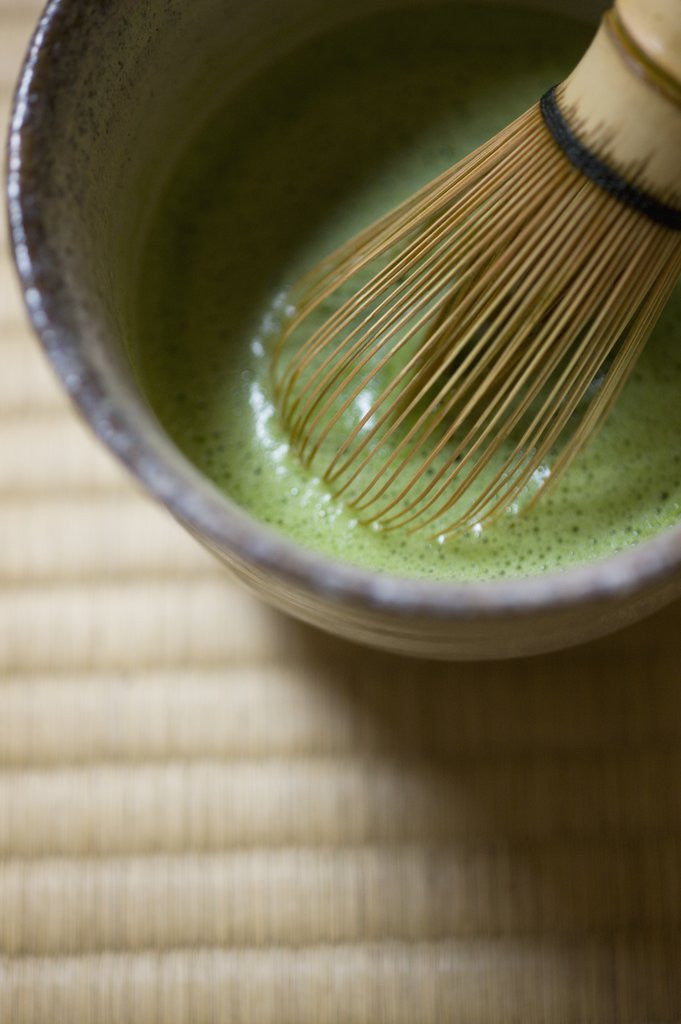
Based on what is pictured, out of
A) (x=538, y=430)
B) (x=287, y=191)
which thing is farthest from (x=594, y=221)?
(x=287, y=191)

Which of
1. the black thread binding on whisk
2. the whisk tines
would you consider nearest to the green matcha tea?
the whisk tines

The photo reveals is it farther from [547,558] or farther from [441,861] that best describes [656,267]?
[441,861]

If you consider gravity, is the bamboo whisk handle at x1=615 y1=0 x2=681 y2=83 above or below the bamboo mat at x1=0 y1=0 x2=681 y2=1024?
above

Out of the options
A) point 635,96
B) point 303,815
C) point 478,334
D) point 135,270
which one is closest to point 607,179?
point 635,96

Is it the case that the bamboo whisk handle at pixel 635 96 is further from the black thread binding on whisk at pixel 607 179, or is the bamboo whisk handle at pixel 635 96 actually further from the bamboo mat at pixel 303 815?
the bamboo mat at pixel 303 815

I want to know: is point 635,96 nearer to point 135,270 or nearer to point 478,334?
point 478,334

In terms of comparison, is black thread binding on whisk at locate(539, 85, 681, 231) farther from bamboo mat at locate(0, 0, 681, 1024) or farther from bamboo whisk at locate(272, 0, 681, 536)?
bamboo mat at locate(0, 0, 681, 1024)
